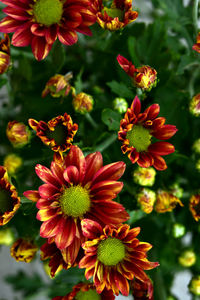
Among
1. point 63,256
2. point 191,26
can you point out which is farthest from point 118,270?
point 191,26

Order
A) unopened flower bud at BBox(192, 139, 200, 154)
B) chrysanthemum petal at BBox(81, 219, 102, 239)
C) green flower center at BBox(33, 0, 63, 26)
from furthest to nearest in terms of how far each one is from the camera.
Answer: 1. unopened flower bud at BBox(192, 139, 200, 154)
2. green flower center at BBox(33, 0, 63, 26)
3. chrysanthemum petal at BBox(81, 219, 102, 239)

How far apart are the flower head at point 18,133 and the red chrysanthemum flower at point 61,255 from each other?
20 cm

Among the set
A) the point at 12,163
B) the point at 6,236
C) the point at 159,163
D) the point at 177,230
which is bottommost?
the point at 6,236

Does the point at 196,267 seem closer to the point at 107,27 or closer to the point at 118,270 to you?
the point at 118,270

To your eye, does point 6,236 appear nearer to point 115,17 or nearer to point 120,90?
point 120,90

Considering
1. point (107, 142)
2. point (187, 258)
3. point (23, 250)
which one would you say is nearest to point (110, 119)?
point (107, 142)

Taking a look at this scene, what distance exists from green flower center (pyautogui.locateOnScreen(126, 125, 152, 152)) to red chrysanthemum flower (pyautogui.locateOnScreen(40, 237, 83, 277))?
182 millimetres

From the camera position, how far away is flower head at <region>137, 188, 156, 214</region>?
60cm

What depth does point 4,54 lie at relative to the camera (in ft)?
1.99

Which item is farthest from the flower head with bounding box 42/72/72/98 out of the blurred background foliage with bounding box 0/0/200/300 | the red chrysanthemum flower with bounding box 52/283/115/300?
the red chrysanthemum flower with bounding box 52/283/115/300

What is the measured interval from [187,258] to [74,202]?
37cm

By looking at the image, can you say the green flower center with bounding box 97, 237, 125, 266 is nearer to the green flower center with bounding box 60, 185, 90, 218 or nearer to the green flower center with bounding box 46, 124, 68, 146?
the green flower center with bounding box 60, 185, 90, 218

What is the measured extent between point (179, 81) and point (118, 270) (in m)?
0.51

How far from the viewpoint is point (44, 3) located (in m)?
0.59
